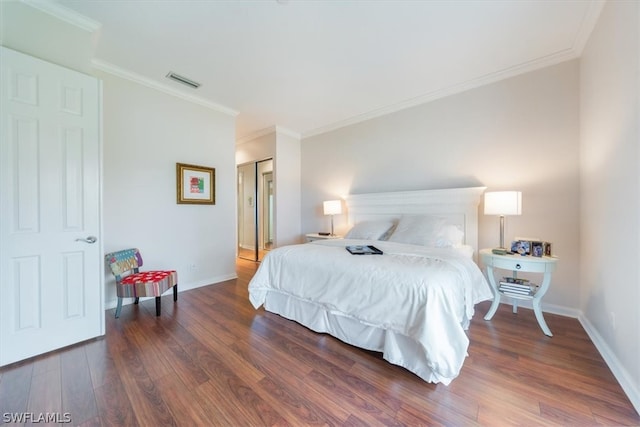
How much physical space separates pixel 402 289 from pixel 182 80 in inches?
133

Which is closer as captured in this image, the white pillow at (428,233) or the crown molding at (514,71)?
the crown molding at (514,71)

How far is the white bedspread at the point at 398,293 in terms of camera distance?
1.41 meters

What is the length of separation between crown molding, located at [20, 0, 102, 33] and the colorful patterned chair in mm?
2110

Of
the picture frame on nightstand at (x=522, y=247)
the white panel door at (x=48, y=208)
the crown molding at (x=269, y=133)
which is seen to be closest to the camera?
the white panel door at (x=48, y=208)

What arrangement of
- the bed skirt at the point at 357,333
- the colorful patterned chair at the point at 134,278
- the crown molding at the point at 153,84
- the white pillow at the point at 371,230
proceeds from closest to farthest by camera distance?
1. the bed skirt at the point at 357,333
2. the colorful patterned chair at the point at 134,278
3. the crown molding at the point at 153,84
4. the white pillow at the point at 371,230

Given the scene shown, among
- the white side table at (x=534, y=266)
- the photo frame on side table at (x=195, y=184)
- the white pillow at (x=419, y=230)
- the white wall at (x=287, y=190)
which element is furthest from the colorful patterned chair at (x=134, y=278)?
the white side table at (x=534, y=266)

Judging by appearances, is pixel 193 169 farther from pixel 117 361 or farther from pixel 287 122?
pixel 117 361

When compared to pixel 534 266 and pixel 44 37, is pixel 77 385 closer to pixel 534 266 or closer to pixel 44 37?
pixel 44 37

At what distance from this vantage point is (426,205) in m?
3.18

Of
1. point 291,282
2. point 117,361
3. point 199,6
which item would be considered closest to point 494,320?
point 291,282

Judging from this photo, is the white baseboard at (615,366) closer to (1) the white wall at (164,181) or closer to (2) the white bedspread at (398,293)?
(2) the white bedspread at (398,293)

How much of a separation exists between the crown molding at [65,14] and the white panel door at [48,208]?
0.47 metres

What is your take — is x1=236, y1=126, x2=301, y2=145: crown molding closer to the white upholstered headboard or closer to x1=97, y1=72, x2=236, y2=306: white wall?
x1=97, y1=72, x2=236, y2=306: white wall

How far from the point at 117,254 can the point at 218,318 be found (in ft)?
4.34
